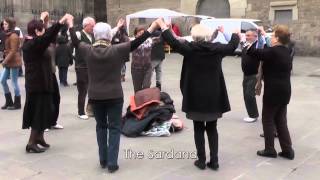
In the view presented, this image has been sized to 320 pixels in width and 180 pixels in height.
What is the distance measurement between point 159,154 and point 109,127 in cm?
103

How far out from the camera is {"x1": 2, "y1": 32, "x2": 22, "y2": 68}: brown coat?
877 cm

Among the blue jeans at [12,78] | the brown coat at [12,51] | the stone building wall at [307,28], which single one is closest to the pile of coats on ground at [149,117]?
the brown coat at [12,51]

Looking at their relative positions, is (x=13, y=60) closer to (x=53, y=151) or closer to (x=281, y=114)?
(x=53, y=151)

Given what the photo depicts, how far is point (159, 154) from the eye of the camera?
20.9ft

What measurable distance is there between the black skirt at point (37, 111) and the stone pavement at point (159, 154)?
0.38 m

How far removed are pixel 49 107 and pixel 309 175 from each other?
129 inches

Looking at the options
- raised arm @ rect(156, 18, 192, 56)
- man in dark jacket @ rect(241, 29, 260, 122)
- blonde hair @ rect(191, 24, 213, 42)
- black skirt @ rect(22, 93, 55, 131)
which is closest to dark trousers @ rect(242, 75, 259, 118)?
man in dark jacket @ rect(241, 29, 260, 122)

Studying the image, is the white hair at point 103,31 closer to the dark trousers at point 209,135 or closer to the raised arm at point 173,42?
the raised arm at point 173,42

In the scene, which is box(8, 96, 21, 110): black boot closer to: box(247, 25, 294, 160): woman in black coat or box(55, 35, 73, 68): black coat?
box(55, 35, 73, 68): black coat

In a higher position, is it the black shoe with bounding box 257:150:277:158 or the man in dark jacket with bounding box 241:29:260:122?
the man in dark jacket with bounding box 241:29:260:122

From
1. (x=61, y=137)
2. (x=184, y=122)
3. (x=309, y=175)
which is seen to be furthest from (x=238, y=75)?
(x=309, y=175)

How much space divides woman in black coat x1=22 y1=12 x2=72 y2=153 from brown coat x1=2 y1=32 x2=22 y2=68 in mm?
2420

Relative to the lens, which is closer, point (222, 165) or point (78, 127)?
point (222, 165)

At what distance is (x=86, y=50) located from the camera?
547cm
